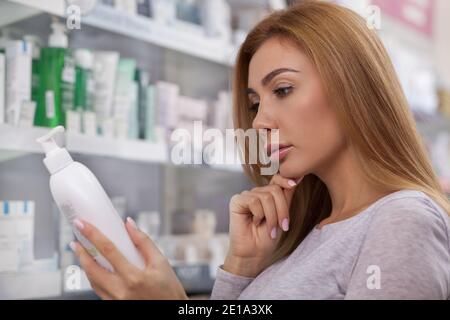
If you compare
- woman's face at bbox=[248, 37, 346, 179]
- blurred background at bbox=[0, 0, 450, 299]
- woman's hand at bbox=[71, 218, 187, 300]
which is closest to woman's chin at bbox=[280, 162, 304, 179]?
woman's face at bbox=[248, 37, 346, 179]

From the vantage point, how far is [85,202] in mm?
862

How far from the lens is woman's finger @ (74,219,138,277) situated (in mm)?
853

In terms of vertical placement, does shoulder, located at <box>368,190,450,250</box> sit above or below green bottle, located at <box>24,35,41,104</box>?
below

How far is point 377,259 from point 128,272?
352 mm

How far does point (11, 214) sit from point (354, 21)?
83 cm

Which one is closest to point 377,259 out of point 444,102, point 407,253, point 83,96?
point 407,253

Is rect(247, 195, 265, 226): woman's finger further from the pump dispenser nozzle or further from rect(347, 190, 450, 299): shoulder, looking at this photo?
the pump dispenser nozzle

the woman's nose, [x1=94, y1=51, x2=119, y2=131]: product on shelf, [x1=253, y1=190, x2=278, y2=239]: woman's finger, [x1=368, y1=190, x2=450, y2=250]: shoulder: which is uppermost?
[x1=94, y1=51, x2=119, y2=131]: product on shelf

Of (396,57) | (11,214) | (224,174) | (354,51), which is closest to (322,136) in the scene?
(354,51)

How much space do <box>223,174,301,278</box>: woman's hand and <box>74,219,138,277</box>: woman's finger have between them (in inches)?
12.8

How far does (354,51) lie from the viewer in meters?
1.10

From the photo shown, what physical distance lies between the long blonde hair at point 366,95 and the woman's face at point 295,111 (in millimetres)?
21

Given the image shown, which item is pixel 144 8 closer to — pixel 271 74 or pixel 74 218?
pixel 271 74

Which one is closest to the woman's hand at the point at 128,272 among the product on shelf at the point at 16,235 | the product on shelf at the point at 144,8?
the product on shelf at the point at 16,235
